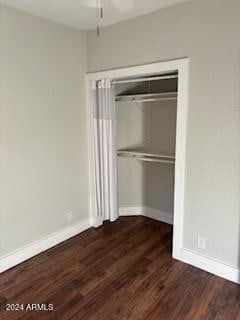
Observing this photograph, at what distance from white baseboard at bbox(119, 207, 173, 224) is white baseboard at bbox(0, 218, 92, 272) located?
1.97 ft

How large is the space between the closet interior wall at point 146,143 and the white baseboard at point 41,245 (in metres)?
0.75

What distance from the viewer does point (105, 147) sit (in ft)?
9.92

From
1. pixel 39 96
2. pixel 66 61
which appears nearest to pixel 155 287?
pixel 39 96

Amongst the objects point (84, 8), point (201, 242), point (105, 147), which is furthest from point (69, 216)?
point (84, 8)

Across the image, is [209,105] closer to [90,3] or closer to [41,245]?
[90,3]

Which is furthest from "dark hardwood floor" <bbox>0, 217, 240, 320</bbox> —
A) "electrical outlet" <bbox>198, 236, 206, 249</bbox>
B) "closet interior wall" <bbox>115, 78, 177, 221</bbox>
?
"closet interior wall" <bbox>115, 78, 177, 221</bbox>

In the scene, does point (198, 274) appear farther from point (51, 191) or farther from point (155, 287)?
point (51, 191)

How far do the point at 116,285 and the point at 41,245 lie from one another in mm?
1015

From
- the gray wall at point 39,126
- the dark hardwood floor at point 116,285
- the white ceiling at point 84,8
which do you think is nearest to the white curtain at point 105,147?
the gray wall at point 39,126

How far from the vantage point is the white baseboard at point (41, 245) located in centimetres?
250

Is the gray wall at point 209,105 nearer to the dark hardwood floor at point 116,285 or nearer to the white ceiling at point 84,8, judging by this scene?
the white ceiling at point 84,8

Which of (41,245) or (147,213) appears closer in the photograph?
Result: (41,245)

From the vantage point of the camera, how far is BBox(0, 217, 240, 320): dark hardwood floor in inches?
76.9

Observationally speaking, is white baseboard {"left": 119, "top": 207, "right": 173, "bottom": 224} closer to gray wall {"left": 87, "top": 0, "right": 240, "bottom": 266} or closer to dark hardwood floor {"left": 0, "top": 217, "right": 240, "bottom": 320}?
dark hardwood floor {"left": 0, "top": 217, "right": 240, "bottom": 320}
